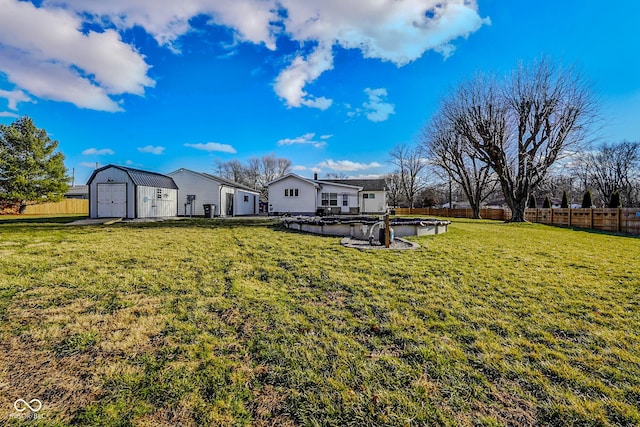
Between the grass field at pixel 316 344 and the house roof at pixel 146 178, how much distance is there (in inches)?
489

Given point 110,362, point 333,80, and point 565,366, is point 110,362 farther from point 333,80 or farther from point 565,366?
point 333,80

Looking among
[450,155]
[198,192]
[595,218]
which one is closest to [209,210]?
[198,192]

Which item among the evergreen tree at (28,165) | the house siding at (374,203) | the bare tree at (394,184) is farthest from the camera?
the bare tree at (394,184)

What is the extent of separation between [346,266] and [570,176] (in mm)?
51811

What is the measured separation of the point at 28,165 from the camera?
958 inches

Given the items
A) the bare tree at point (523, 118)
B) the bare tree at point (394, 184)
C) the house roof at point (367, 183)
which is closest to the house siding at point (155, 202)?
the house roof at point (367, 183)

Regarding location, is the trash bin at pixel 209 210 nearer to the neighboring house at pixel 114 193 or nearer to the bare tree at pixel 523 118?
the neighboring house at pixel 114 193

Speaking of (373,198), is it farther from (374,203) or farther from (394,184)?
(394,184)

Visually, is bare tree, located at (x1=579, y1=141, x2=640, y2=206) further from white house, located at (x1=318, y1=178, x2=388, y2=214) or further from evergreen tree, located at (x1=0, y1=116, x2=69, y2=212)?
evergreen tree, located at (x1=0, y1=116, x2=69, y2=212)

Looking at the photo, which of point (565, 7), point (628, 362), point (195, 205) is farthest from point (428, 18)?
point (195, 205)

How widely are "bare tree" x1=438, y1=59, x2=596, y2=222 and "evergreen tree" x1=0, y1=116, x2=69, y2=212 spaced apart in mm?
34196

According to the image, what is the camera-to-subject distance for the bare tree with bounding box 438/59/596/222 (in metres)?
17.4

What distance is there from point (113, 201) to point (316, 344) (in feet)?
57.3

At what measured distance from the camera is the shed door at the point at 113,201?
51.6ft
